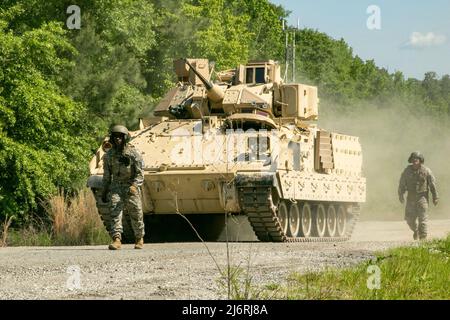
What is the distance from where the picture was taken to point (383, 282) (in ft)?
36.4

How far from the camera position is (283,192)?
70.6 feet

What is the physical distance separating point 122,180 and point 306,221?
698 centimetres

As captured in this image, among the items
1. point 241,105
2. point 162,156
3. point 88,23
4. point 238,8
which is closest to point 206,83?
point 241,105

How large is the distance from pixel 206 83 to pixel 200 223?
269cm

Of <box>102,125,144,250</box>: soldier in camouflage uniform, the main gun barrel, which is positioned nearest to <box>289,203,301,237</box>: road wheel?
the main gun barrel

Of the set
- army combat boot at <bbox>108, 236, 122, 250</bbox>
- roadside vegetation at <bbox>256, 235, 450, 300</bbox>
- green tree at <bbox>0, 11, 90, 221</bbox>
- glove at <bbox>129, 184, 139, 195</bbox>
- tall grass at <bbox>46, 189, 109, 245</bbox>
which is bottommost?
roadside vegetation at <bbox>256, 235, 450, 300</bbox>

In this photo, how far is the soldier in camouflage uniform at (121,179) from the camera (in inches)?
710

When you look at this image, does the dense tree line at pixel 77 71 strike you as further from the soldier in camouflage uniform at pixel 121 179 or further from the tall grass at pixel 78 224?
the soldier in camouflage uniform at pixel 121 179

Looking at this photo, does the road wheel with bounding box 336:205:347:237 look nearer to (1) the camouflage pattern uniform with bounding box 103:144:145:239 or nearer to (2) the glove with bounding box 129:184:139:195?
(1) the camouflage pattern uniform with bounding box 103:144:145:239

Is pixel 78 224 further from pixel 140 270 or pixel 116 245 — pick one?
pixel 140 270

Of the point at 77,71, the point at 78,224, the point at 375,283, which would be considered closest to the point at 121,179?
the point at 78,224

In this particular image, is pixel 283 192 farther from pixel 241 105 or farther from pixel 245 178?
pixel 241 105

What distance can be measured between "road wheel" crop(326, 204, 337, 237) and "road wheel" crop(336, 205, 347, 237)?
27cm

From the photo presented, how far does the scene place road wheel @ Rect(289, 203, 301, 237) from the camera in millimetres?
23234
